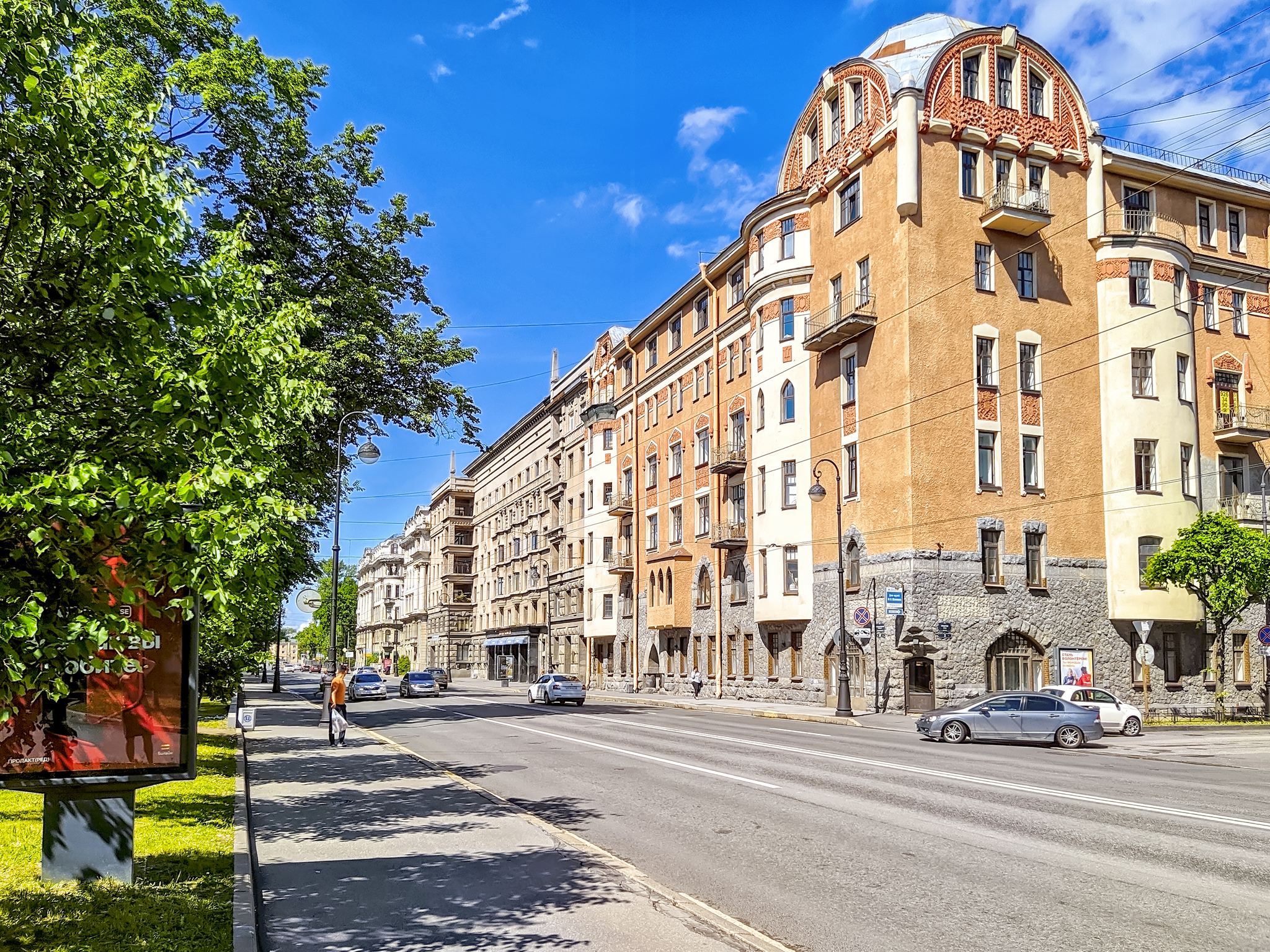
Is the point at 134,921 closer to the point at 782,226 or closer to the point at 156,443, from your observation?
the point at 156,443

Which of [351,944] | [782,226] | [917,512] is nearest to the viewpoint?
[351,944]

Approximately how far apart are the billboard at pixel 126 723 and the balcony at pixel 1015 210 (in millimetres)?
36074

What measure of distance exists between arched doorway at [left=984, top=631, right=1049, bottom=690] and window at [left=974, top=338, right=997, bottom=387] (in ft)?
30.1

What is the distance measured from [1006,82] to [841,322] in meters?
11.5

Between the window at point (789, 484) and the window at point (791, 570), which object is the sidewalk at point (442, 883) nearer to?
the window at point (791, 570)

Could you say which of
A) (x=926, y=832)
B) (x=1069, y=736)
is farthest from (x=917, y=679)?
(x=926, y=832)

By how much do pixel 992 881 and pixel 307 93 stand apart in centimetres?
2366

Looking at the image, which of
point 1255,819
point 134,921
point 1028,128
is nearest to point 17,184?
point 134,921

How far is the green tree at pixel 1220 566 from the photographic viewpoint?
34.6m

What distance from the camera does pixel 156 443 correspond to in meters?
5.77

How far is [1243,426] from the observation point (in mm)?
42688

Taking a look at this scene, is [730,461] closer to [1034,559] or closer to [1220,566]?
[1034,559]

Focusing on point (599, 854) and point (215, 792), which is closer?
point (599, 854)

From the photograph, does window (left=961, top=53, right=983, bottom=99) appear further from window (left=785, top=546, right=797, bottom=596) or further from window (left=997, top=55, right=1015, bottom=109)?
window (left=785, top=546, right=797, bottom=596)
